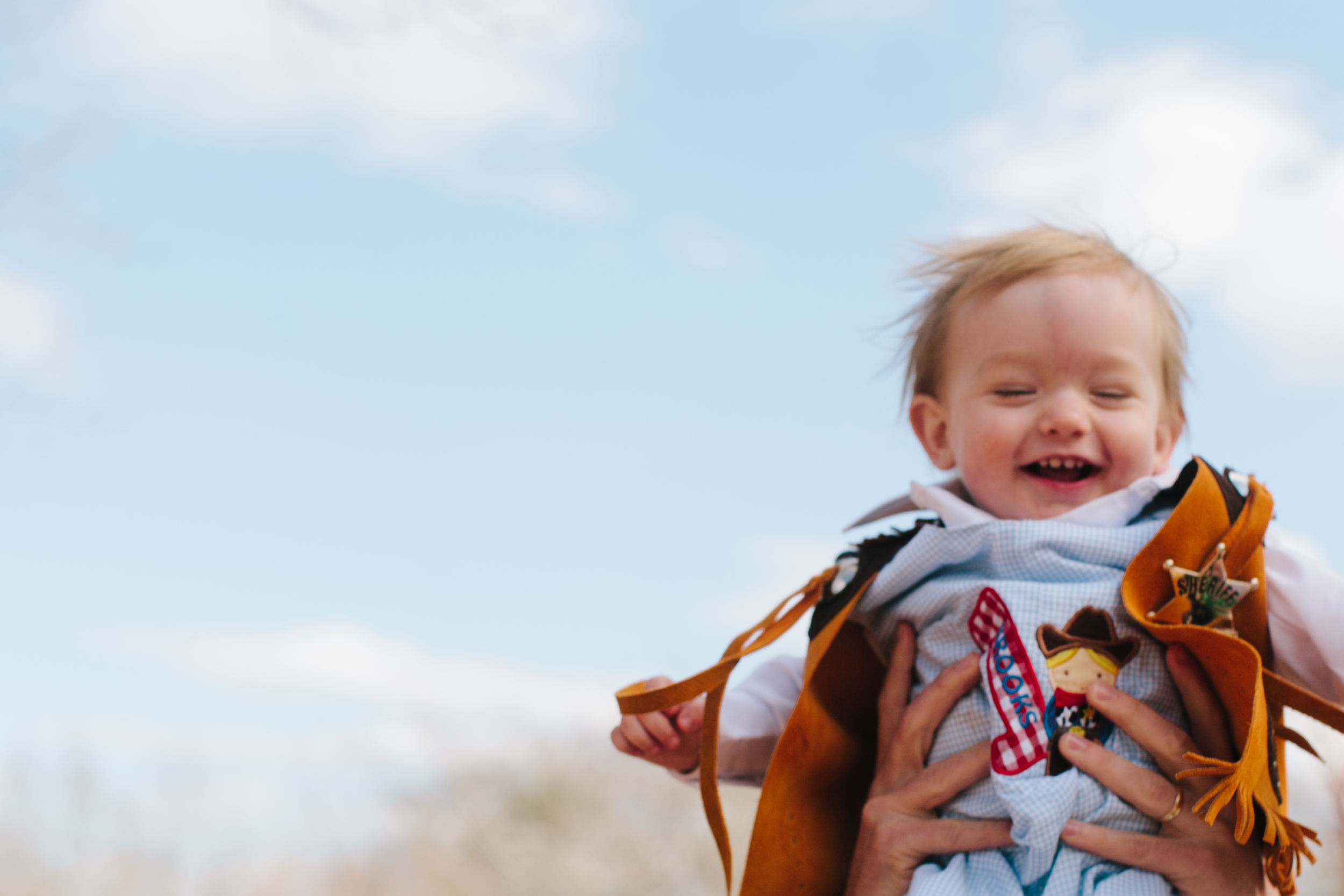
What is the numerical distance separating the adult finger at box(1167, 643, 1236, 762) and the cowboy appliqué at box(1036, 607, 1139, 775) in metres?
0.07

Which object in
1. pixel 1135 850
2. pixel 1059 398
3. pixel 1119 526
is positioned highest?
pixel 1059 398

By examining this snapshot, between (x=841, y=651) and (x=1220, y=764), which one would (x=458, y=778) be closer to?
(x=841, y=651)

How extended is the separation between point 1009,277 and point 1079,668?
0.78 m

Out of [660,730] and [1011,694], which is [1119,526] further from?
[660,730]

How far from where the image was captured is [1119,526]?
6.95ft

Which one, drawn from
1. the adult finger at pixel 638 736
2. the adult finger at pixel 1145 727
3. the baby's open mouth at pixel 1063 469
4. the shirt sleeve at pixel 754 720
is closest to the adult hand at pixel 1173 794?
the adult finger at pixel 1145 727

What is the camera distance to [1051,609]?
1987mm

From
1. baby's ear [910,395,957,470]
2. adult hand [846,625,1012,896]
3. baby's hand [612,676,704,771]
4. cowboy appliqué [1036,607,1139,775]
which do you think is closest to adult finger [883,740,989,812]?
adult hand [846,625,1012,896]

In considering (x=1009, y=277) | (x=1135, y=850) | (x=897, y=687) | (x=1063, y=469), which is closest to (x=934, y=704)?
(x=897, y=687)

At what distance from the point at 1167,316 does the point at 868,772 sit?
3.63 ft

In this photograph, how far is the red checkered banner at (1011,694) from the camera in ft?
6.31

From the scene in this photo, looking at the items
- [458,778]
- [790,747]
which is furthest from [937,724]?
[458,778]

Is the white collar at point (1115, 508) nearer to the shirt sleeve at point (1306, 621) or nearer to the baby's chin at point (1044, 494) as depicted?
the baby's chin at point (1044, 494)

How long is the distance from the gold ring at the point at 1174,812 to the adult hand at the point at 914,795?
24 cm
